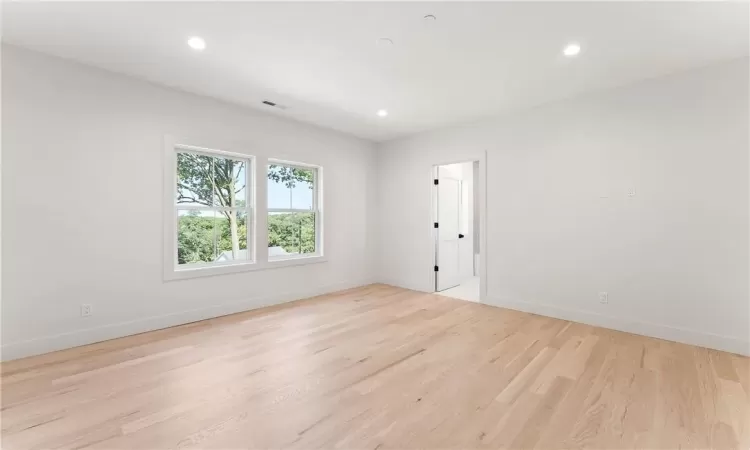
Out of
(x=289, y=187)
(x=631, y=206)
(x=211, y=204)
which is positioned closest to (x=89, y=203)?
(x=211, y=204)

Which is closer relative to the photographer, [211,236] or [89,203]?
[89,203]

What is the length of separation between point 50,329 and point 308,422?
277 cm

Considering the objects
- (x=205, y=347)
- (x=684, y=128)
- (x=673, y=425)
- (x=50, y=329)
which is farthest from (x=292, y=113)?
(x=673, y=425)

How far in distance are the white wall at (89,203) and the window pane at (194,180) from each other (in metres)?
0.29

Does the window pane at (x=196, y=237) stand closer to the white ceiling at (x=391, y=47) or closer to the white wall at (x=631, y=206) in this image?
the white ceiling at (x=391, y=47)

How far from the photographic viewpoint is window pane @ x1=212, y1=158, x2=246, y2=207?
4266mm

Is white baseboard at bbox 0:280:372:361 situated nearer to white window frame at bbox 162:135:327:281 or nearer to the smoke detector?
white window frame at bbox 162:135:327:281

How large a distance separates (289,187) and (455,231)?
3058 mm

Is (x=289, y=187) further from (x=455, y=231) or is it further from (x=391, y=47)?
(x=455, y=231)

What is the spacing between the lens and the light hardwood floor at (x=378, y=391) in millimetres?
1832

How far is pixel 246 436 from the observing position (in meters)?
1.83

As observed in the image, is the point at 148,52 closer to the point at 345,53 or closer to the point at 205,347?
the point at 345,53

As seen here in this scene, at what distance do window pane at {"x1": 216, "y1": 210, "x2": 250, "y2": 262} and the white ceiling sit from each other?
1493mm

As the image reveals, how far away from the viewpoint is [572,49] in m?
2.83
